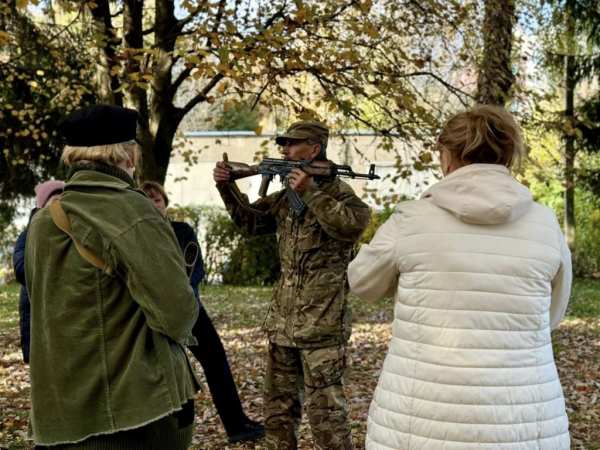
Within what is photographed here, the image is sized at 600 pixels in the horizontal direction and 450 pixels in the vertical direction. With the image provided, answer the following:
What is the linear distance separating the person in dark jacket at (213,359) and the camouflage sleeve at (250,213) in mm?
637

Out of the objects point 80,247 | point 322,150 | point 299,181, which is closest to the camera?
point 80,247

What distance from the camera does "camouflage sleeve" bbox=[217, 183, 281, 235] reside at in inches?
190

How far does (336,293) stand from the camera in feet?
14.4

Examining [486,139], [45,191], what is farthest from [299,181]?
[486,139]

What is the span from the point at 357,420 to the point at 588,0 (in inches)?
522

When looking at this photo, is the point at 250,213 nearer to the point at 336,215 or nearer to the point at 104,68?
the point at 336,215

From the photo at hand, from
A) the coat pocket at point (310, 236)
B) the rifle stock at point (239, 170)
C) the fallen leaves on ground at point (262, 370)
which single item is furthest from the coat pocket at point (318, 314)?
the fallen leaves on ground at point (262, 370)

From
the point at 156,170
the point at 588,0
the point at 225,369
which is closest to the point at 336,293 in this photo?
the point at 225,369

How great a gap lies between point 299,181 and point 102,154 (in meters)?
1.79

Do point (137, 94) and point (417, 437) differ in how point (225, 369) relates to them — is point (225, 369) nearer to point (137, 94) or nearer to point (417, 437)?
point (417, 437)

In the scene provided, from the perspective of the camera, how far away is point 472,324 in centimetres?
Answer: 265

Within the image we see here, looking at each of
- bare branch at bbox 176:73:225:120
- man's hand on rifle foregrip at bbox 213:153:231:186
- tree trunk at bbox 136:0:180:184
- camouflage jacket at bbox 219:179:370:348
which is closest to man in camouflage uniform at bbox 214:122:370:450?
camouflage jacket at bbox 219:179:370:348

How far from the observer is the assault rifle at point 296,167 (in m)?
4.48

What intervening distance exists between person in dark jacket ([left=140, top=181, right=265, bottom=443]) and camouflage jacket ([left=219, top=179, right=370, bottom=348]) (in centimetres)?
107
